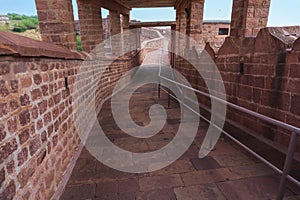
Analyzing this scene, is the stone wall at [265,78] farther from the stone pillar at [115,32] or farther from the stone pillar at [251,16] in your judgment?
the stone pillar at [115,32]

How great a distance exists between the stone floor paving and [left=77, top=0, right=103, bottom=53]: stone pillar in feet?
12.9

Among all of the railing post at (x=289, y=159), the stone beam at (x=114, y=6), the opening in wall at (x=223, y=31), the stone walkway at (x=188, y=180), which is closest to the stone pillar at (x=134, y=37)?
the stone beam at (x=114, y=6)

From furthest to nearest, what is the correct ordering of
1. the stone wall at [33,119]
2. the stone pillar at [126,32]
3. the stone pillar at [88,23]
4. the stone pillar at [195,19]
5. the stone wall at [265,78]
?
the stone pillar at [126,32], the stone pillar at [195,19], the stone pillar at [88,23], the stone wall at [265,78], the stone wall at [33,119]

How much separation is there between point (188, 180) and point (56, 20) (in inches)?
130

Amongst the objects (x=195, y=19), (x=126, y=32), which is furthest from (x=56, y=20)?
(x=126, y=32)

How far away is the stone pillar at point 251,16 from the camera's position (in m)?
2.76

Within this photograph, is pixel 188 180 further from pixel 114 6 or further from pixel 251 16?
pixel 114 6

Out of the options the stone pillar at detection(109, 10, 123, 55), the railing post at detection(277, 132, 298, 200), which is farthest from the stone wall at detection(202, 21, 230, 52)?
the railing post at detection(277, 132, 298, 200)

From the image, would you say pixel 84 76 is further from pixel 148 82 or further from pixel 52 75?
pixel 148 82

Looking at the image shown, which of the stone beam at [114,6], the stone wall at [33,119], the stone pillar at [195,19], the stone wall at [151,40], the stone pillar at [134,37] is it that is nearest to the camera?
the stone wall at [33,119]

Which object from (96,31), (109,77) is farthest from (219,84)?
(96,31)

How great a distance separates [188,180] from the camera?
6.50ft

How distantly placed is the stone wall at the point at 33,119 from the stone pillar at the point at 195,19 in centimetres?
436

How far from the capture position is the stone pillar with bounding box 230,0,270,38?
2.76 metres
